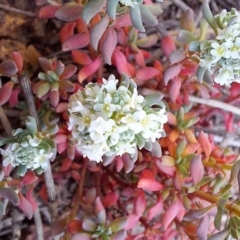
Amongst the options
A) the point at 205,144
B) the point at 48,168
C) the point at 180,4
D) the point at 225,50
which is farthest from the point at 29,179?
the point at 180,4

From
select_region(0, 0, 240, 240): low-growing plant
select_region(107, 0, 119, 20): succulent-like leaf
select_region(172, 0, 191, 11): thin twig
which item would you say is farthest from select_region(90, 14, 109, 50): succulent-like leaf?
select_region(172, 0, 191, 11): thin twig

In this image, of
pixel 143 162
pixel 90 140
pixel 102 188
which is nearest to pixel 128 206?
pixel 102 188

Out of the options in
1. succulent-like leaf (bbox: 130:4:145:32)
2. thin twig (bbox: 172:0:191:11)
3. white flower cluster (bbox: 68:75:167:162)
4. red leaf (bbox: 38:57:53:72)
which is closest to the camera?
white flower cluster (bbox: 68:75:167:162)

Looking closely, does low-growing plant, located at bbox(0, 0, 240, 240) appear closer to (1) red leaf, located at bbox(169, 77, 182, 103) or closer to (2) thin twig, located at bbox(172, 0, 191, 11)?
(1) red leaf, located at bbox(169, 77, 182, 103)

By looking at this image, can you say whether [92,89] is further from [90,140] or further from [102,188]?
[102,188]

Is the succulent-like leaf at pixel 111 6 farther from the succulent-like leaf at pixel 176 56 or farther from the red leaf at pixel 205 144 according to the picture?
the red leaf at pixel 205 144

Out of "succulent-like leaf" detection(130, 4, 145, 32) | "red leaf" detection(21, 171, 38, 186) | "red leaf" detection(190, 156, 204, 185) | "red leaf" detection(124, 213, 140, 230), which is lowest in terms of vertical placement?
"red leaf" detection(124, 213, 140, 230)
